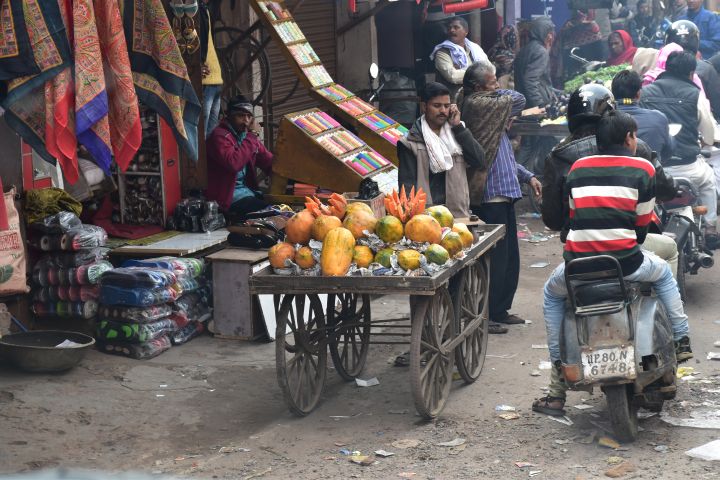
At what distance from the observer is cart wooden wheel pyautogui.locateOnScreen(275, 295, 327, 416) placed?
6.29m

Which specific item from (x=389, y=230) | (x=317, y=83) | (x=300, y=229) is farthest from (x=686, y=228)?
(x=300, y=229)

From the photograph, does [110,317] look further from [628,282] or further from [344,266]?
[628,282]

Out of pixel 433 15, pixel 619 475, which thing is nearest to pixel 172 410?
pixel 619 475

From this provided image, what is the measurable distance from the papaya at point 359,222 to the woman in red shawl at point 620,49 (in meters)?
10.4

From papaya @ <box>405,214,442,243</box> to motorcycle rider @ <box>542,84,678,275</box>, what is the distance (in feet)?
2.05

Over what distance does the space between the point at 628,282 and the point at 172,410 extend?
289 cm

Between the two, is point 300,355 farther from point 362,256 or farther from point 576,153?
point 576,153

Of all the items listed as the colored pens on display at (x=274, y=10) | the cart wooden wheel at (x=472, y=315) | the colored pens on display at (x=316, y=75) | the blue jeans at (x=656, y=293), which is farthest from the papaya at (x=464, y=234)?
the colored pens on display at (x=274, y=10)

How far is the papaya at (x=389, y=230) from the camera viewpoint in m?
6.23

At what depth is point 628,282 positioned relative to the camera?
19.1 feet

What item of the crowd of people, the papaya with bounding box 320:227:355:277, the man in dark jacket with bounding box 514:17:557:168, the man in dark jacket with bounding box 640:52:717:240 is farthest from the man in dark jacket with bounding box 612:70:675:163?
the man in dark jacket with bounding box 514:17:557:168

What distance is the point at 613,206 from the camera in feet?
18.9

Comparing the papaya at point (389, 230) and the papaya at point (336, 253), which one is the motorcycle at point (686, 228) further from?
the papaya at point (336, 253)

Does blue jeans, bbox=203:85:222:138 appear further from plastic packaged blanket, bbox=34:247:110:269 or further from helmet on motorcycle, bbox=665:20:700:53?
helmet on motorcycle, bbox=665:20:700:53
